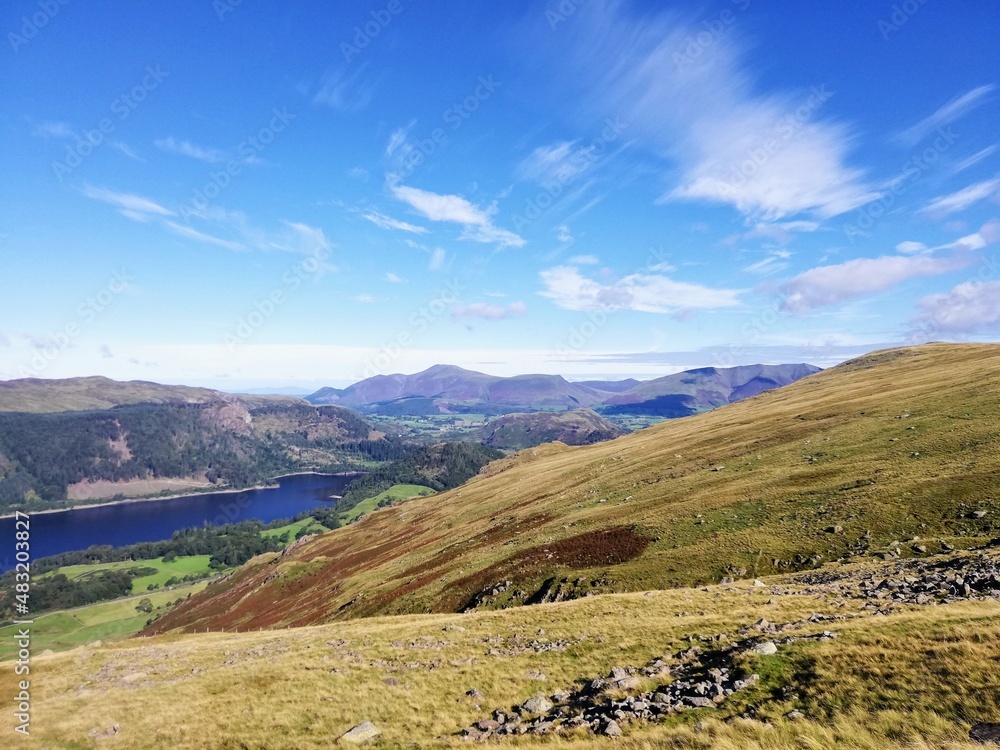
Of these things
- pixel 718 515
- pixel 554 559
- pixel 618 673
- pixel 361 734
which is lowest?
pixel 554 559

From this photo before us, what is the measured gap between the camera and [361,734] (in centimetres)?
1788

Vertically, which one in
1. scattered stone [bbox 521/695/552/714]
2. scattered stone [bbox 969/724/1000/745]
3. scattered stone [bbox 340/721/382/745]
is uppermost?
scattered stone [bbox 969/724/1000/745]

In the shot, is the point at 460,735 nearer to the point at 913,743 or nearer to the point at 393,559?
the point at 913,743

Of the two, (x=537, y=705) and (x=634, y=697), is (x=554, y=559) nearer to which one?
(x=537, y=705)

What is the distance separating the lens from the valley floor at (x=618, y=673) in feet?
42.4

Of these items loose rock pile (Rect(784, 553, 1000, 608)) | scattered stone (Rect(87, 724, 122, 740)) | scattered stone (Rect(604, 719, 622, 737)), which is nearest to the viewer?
scattered stone (Rect(604, 719, 622, 737))

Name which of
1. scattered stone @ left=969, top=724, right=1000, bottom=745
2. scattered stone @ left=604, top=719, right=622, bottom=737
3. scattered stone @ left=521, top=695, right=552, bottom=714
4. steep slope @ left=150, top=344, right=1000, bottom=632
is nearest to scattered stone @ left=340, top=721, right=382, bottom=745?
scattered stone @ left=521, top=695, right=552, bottom=714

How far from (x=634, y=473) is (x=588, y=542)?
28647 millimetres

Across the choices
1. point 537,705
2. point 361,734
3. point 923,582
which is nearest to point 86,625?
point 361,734

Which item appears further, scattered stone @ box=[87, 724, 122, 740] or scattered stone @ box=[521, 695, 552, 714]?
scattered stone @ box=[87, 724, 122, 740]

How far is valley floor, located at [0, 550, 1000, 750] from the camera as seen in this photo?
42.4ft

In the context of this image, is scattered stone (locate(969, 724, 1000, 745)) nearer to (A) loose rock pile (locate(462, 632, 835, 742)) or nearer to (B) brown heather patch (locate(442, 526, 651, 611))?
(A) loose rock pile (locate(462, 632, 835, 742))

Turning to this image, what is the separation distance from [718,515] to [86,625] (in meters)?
233

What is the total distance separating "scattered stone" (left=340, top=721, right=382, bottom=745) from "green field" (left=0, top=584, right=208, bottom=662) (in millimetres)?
178185
